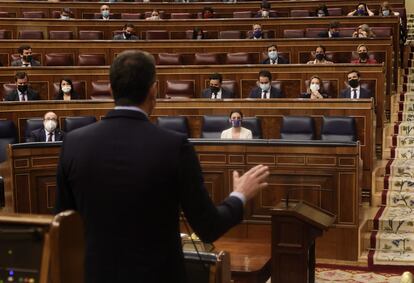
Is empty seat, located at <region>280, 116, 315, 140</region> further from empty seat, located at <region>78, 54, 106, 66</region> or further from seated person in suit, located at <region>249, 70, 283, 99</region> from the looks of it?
empty seat, located at <region>78, 54, 106, 66</region>

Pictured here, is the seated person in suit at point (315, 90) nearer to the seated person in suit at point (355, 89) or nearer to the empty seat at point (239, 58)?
the seated person in suit at point (355, 89)

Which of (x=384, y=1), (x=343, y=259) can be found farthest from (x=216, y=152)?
(x=384, y=1)

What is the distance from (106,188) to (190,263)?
0.40 meters

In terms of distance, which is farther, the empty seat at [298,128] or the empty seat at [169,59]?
the empty seat at [169,59]

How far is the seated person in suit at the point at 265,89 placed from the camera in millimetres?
5590

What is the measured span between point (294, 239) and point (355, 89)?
8.52 feet

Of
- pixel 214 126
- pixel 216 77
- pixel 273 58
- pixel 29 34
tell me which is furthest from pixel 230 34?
pixel 214 126

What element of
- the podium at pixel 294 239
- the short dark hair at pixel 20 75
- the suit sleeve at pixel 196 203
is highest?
the short dark hair at pixel 20 75

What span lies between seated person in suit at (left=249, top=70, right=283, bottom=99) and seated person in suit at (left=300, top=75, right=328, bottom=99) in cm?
23

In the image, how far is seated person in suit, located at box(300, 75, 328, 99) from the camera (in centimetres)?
547

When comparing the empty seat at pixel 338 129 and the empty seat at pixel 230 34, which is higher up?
the empty seat at pixel 230 34

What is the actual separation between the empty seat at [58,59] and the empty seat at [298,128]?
288 centimetres

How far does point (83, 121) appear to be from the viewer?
201 inches

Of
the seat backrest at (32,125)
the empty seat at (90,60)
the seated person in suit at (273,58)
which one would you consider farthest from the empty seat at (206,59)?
the seat backrest at (32,125)
